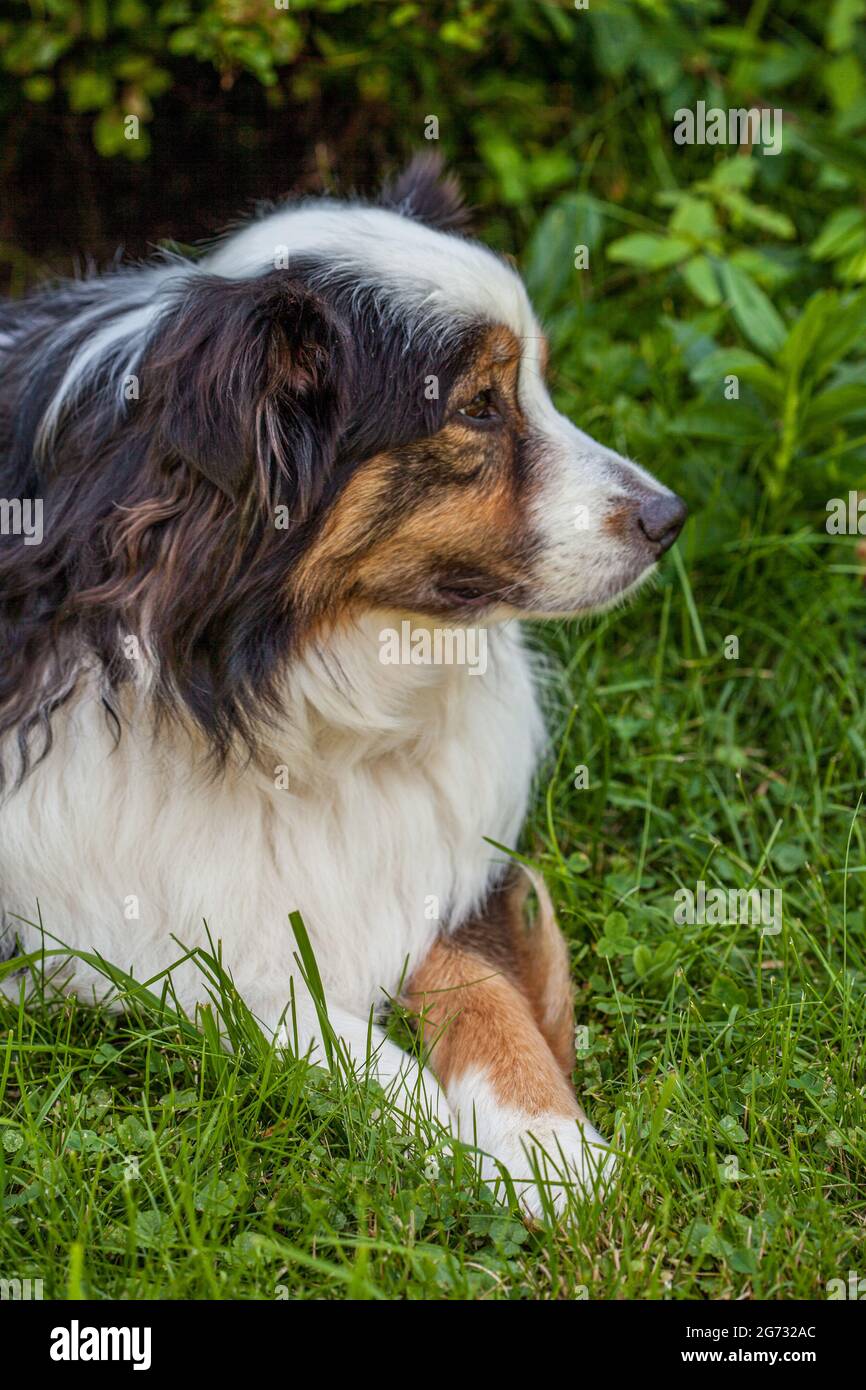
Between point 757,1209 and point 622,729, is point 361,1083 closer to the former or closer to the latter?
point 757,1209

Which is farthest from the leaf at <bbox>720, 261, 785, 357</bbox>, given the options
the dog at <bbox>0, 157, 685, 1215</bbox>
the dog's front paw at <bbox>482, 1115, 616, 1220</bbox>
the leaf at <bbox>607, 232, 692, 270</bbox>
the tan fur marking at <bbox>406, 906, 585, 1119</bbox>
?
the dog's front paw at <bbox>482, 1115, 616, 1220</bbox>

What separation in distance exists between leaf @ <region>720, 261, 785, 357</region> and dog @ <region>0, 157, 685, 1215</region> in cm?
107

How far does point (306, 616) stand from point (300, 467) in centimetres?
28

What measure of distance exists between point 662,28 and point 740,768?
2.40m

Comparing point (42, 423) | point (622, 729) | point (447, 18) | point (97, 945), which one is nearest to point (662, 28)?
point (447, 18)

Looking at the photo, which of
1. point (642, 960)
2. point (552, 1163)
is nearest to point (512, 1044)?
point (552, 1163)

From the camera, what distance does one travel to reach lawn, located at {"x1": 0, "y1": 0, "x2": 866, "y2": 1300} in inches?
88.0

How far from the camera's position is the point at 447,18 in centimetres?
423

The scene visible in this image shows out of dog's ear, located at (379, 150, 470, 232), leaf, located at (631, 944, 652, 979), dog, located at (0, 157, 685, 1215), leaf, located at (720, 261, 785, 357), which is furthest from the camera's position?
leaf, located at (720, 261, 785, 357)

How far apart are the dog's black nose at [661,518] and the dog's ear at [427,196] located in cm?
84

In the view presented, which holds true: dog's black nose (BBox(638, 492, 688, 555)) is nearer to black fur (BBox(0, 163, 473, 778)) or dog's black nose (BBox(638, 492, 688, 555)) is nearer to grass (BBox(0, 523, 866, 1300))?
black fur (BBox(0, 163, 473, 778))

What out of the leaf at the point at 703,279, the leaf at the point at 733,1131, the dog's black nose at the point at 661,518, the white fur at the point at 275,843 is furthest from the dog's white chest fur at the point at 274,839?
the leaf at the point at 703,279
